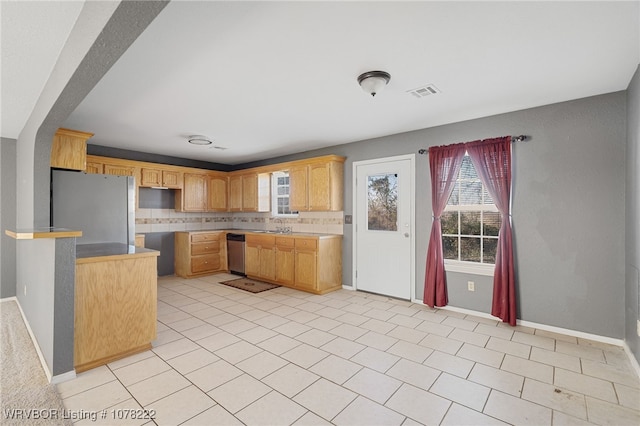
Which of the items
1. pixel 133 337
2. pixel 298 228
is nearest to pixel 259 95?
pixel 133 337

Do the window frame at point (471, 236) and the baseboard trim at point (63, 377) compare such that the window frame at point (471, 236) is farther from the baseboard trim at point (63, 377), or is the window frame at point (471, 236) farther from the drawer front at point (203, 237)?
the drawer front at point (203, 237)

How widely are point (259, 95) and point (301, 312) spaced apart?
2.62 metres

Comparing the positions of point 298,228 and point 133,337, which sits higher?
point 298,228

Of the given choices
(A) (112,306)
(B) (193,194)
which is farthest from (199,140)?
(A) (112,306)

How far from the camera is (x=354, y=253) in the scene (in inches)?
194

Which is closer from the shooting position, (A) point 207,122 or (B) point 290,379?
(B) point 290,379

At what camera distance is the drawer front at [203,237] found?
5957 mm

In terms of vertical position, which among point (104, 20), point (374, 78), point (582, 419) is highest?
point (374, 78)

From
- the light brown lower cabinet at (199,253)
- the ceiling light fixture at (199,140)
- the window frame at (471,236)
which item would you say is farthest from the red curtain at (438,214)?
the light brown lower cabinet at (199,253)

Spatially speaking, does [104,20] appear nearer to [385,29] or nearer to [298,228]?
[385,29]

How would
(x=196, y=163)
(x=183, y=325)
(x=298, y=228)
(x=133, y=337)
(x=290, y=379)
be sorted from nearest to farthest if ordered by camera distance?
(x=290, y=379)
(x=133, y=337)
(x=183, y=325)
(x=298, y=228)
(x=196, y=163)

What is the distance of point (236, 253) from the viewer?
6.13 m

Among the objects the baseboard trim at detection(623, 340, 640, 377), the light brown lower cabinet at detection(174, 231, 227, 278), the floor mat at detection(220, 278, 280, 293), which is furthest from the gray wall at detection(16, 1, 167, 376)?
the baseboard trim at detection(623, 340, 640, 377)

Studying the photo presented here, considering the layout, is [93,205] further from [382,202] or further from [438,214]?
[438,214]
